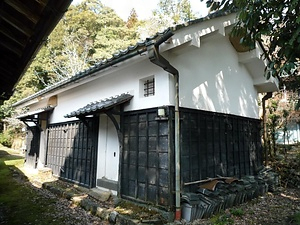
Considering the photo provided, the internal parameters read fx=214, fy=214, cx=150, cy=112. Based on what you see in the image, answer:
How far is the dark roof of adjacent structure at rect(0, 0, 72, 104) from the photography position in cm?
220

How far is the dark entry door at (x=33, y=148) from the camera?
11916 millimetres

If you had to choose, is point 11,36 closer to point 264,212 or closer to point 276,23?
point 276,23

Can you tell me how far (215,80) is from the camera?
700cm

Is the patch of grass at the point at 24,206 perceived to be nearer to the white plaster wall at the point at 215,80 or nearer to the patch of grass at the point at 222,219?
the patch of grass at the point at 222,219

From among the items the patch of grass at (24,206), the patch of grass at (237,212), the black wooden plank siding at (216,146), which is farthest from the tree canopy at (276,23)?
the patch of grass at (24,206)

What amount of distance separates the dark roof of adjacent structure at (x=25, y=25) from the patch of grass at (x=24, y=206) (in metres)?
3.77

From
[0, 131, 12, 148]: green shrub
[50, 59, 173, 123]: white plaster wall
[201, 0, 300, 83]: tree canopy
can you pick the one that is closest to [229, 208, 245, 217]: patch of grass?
[50, 59, 173, 123]: white plaster wall

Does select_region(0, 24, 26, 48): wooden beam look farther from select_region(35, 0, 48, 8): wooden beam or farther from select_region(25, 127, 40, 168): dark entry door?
select_region(25, 127, 40, 168): dark entry door

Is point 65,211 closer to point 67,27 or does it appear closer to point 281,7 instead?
point 281,7

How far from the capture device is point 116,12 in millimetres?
24594

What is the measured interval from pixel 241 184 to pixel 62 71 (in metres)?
19.2

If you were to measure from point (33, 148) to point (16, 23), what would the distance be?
11.5m

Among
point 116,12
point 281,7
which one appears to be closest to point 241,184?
point 281,7

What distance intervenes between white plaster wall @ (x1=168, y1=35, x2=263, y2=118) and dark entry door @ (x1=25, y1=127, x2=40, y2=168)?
9.88m
